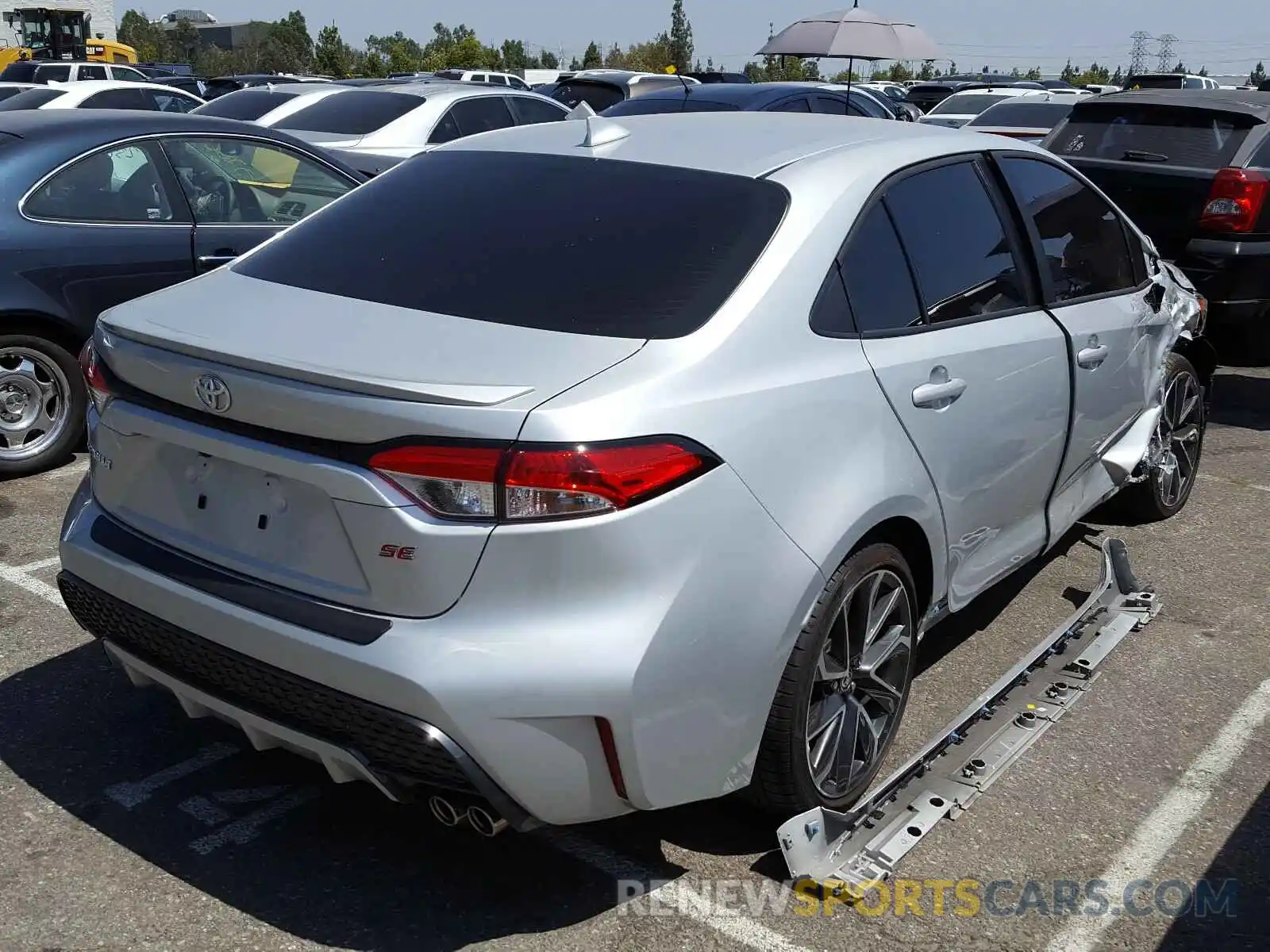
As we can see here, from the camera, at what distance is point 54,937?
2.80 metres

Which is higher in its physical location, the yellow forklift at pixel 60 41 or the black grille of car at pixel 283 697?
the yellow forklift at pixel 60 41

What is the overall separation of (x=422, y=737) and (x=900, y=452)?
133 cm

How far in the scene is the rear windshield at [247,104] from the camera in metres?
11.8

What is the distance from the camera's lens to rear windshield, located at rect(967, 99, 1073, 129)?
48.3 feet

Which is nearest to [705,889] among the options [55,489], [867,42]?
[55,489]

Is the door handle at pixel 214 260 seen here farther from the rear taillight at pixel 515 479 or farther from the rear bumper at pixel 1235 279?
the rear bumper at pixel 1235 279

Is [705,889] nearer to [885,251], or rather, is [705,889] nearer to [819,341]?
[819,341]

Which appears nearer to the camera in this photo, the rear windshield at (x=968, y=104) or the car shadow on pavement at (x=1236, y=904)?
the car shadow on pavement at (x=1236, y=904)

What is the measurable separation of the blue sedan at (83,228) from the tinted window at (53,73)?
2121 centimetres

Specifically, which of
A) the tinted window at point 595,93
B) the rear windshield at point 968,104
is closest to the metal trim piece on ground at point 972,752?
the tinted window at point 595,93

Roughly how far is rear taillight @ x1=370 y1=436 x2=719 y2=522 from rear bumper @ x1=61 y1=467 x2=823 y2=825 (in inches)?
1.7

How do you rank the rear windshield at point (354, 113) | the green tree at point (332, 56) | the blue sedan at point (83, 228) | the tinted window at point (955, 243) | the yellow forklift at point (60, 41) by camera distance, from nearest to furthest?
the tinted window at point (955, 243), the blue sedan at point (83, 228), the rear windshield at point (354, 113), the yellow forklift at point (60, 41), the green tree at point (332, 56)

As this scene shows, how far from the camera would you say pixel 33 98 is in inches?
549

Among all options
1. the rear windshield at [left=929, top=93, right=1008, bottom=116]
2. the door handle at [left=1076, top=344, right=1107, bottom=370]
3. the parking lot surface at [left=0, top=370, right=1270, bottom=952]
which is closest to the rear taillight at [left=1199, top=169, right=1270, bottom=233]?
the door handle at [left=1076, top=344, right=1107, bottom=370]
